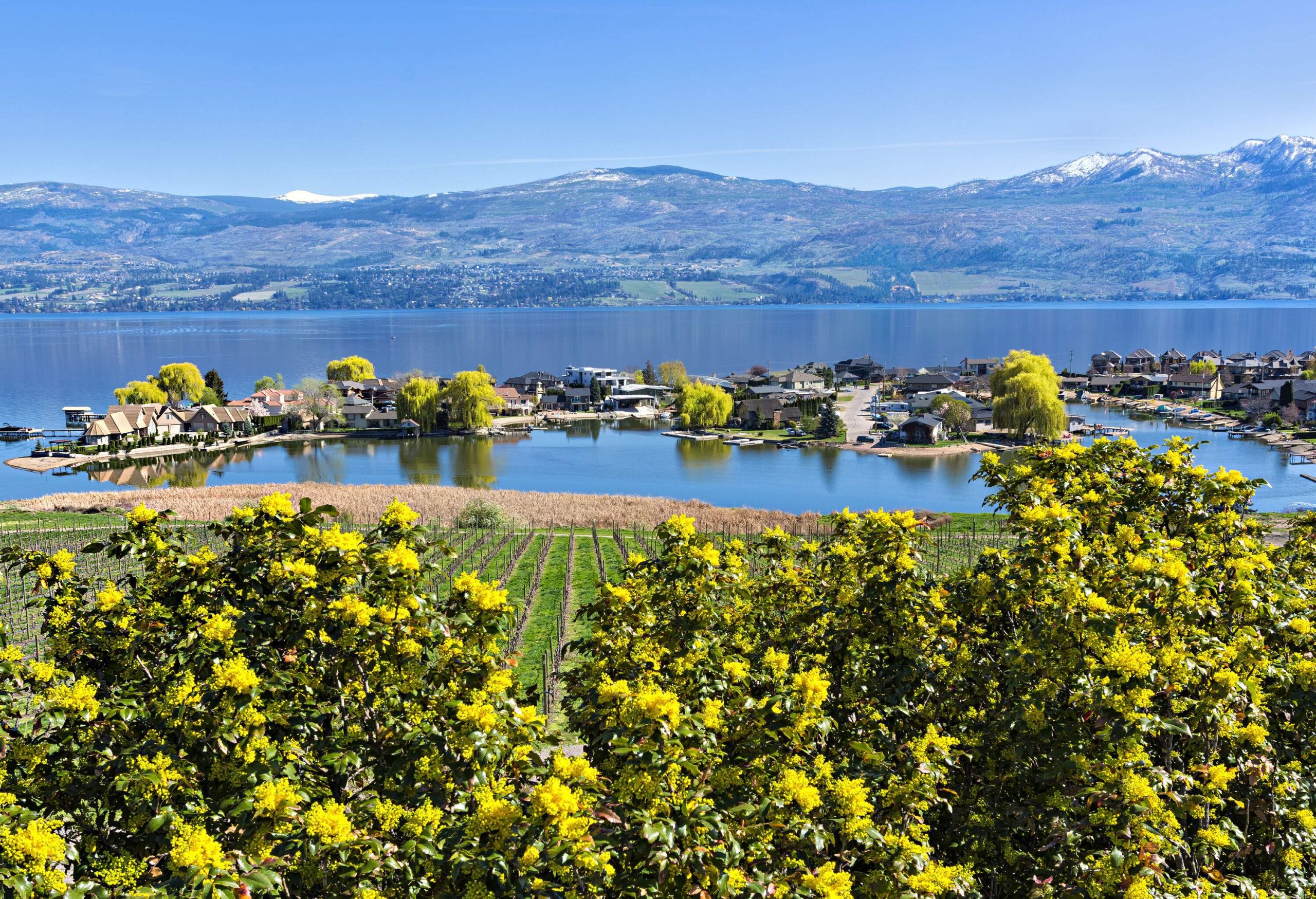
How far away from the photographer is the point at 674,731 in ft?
16.9

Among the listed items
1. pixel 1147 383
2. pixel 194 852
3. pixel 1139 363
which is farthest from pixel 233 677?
pixel 1139 363

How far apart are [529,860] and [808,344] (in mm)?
182111

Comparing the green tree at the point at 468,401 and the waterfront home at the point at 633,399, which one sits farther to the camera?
the waterfront home at the point at 633,399

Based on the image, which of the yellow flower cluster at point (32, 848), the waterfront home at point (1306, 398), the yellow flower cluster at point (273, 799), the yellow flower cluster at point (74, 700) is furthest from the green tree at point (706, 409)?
the yellow flower cluster at point (32, 848)

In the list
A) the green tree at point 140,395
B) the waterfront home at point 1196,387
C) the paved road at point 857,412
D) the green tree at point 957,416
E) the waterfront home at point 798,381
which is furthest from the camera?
the waterfront home at point 798,381

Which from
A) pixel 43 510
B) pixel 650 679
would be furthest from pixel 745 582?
pixel 43 510

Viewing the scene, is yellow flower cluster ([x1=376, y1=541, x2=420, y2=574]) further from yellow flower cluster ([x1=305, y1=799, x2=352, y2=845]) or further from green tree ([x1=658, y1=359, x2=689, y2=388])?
green tree ([x1=658, y1=359, x2=689, y2=388])

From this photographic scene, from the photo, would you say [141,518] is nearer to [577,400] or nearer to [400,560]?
[400,560]

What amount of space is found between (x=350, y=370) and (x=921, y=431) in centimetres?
6198

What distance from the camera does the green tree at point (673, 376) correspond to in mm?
94062

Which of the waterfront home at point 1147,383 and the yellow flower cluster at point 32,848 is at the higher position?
the yellow flower cluster at point 32,848

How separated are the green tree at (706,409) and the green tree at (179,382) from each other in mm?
45622

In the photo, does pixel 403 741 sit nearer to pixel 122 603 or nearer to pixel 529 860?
pixel 529 860

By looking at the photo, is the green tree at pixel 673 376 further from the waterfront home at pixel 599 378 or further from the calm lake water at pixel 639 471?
the calm lake water at pixel 639 471
